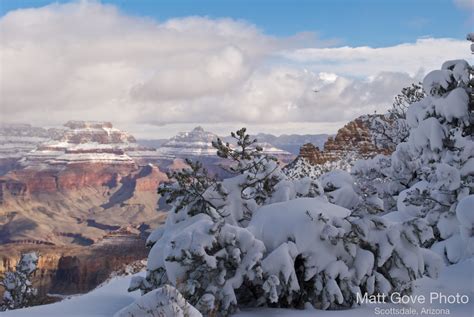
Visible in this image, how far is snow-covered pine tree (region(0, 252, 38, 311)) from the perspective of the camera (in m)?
19.5

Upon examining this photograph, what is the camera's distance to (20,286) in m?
20.6

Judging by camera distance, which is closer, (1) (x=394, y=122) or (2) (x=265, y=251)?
(2) (x=265, y=251)

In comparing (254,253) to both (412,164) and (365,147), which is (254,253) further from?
(365,147)

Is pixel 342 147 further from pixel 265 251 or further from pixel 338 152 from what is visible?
pixel 265 251

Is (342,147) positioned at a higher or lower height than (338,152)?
higher

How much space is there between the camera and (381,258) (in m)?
7.35

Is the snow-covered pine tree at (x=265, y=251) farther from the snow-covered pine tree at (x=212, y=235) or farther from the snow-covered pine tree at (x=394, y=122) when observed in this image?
the snow-covered pine tree at (x=394, y=122)

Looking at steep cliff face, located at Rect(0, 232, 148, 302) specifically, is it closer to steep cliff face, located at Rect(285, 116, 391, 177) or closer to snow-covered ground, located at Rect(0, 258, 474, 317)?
steep cliff face, located at Rect(285, 116, 391, 177)

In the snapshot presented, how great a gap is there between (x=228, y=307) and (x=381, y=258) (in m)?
2.07

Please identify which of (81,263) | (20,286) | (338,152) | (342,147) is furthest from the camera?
(81,263)

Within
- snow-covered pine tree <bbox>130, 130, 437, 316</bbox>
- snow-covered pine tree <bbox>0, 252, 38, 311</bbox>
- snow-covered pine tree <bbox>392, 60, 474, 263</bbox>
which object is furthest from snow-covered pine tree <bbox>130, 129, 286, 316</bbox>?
snow-covered pine tree <bbox>0, 252, 38, 311</bbox>

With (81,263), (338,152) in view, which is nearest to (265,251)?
(338,152)

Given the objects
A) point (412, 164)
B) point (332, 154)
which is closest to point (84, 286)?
point (332, 154)

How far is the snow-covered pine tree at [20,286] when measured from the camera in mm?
19547
